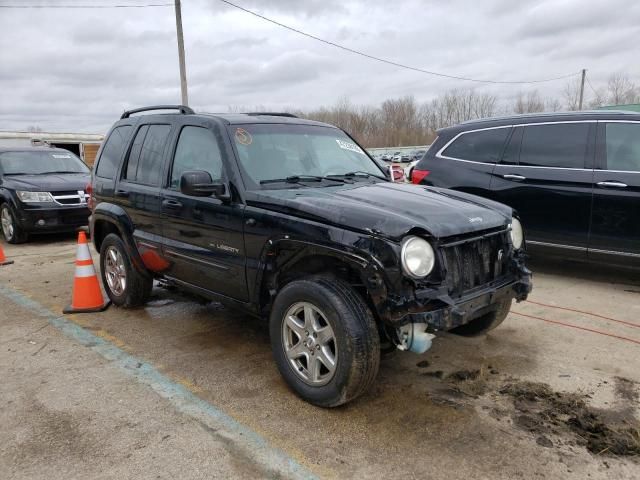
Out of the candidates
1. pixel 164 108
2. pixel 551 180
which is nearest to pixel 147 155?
pixel 164 108

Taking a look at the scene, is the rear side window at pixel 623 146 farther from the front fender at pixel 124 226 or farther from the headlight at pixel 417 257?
the front fender at pixel 124 226

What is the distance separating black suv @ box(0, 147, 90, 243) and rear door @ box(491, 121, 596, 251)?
7.43m

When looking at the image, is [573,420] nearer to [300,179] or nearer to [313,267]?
[313,267]

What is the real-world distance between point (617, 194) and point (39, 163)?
10210 millimetres

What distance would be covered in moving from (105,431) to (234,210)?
5.30 feet

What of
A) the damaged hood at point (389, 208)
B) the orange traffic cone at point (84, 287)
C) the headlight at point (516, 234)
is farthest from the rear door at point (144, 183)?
the headlight at point (516, 234)

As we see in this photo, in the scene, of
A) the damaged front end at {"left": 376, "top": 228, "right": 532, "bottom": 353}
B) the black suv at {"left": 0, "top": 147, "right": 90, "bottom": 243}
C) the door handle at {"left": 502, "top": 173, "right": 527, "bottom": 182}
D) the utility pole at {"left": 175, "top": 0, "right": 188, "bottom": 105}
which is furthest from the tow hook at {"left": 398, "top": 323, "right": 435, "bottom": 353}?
the utility pole at {"left": 175, "top": 0, "right": 188, "bottom": 105}

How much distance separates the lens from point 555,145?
5.97 m

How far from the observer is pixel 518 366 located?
3832mm

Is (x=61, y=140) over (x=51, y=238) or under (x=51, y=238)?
over

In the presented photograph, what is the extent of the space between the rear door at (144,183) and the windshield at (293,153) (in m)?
1.01

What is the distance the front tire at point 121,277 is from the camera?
5.12m

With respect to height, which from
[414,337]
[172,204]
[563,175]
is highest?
[563,175]

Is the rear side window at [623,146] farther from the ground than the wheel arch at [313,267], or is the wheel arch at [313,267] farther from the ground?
the rear side window at [623,146]
